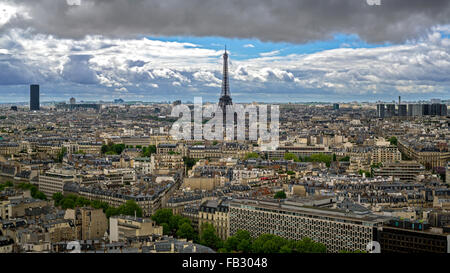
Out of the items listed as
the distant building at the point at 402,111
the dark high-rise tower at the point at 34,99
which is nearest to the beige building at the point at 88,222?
the dark high-rise tower at the point at 34,99

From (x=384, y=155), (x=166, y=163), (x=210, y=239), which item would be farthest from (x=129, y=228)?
(x=384, y=155)

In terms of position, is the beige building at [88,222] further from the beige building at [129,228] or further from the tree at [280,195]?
the tree at [280,195]

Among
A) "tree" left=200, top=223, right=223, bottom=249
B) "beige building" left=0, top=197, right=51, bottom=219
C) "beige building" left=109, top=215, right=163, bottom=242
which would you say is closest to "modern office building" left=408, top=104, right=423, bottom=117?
"beige building" left=0, top=197, right=51, bottom=219

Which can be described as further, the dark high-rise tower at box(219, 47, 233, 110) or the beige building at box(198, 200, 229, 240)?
the dark high-rise tower at box(219, 47, 233, 110)

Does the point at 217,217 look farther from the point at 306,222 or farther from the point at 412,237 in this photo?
the point at 412,237

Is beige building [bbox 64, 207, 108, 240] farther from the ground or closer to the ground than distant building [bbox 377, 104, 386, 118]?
closer to the ground

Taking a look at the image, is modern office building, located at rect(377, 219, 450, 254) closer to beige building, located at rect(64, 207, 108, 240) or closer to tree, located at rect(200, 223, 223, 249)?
tree, located at rect(200, 223, 223, 249)

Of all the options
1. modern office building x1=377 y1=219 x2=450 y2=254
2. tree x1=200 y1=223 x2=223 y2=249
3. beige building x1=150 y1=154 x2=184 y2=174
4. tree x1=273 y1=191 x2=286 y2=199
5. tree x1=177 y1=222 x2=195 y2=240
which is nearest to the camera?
modern office building x1=377 y1=219 x2=450 y2=254
